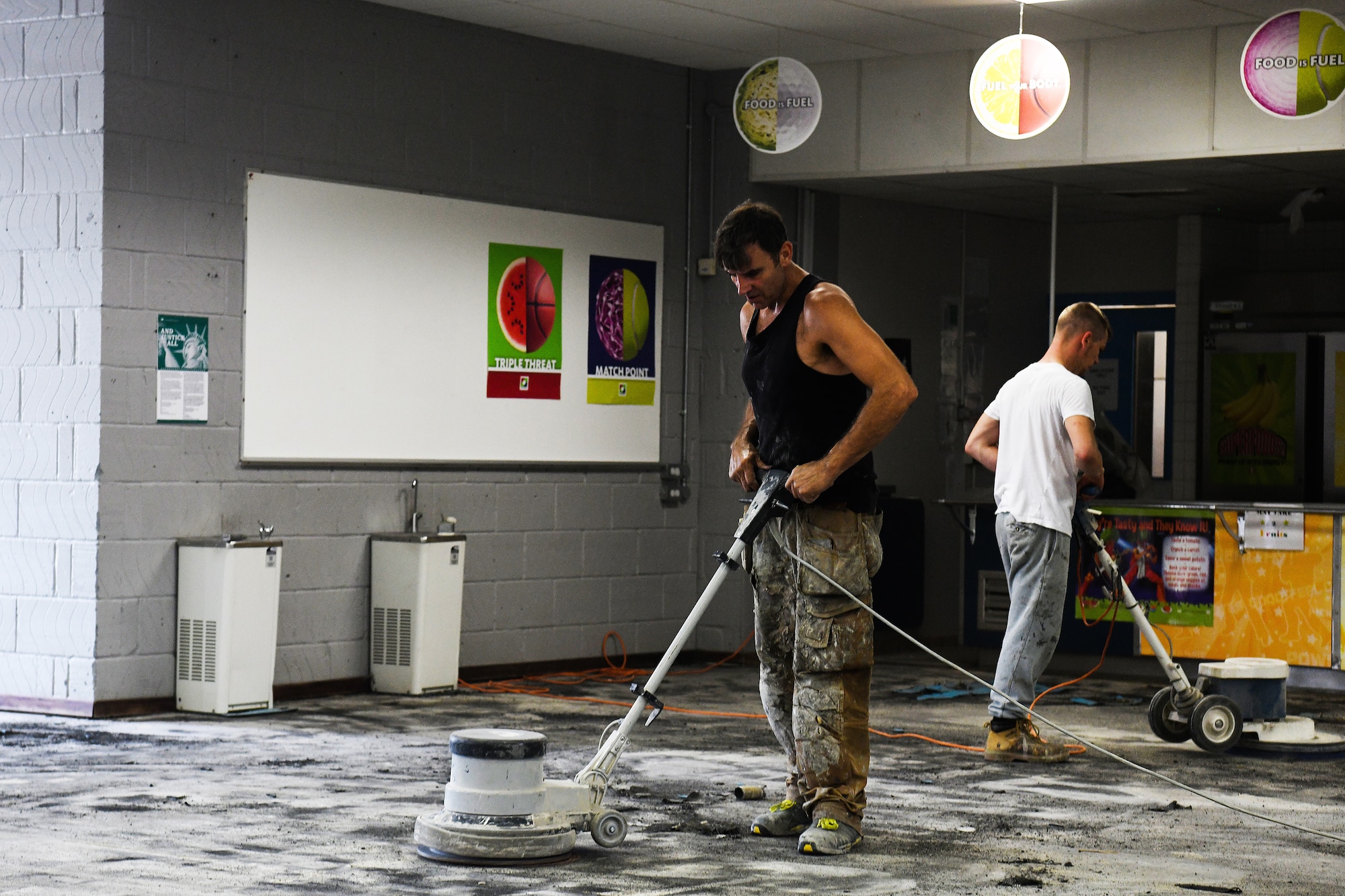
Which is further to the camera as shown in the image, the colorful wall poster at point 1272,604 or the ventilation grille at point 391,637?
the colorful wall poster at point 1272,604

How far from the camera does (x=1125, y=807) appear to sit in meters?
5.92

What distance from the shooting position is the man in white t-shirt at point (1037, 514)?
6.79m

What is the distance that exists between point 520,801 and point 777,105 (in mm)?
4409

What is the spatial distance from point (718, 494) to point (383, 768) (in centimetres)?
421

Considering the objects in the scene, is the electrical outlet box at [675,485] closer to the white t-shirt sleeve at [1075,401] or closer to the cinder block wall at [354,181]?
the cinder block wall at [354,181]

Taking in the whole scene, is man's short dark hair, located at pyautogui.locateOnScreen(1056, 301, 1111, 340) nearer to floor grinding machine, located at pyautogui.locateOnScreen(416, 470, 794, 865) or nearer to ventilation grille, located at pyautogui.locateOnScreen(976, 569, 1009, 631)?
floor grinding machine, located at pyautogui.locateOnScreen(416, 470, 794, 865)

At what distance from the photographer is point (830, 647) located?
16.5 feet

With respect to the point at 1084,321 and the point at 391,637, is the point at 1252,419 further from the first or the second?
the point at 391,637

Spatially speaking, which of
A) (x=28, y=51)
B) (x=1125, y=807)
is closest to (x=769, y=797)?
(x=1125, y=807)

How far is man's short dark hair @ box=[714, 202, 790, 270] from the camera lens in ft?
16.5

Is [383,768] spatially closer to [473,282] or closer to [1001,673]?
[1001,673]

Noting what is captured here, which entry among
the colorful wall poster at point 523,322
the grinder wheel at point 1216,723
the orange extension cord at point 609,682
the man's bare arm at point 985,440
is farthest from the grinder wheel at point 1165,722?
the colorful wall poster at point 523,322

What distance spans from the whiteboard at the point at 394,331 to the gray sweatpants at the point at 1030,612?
3337 millimetres

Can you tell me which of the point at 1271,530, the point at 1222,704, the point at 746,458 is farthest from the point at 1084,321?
the point at 1271,530
